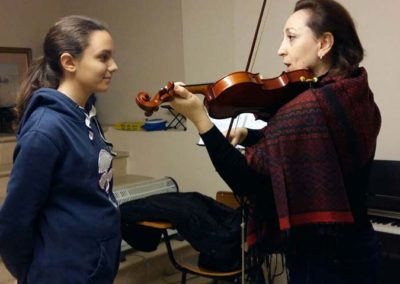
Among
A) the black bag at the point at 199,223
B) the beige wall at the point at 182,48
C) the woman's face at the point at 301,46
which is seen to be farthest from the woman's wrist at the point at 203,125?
the beige wall at the point at 182,48

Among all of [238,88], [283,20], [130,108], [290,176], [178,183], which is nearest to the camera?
[290,176]

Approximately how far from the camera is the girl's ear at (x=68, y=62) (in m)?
1.19

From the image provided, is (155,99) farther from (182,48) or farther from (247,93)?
(182,48)

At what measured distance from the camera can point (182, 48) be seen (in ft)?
10.2

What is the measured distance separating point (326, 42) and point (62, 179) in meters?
0.70

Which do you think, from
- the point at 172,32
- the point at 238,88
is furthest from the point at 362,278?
the point at 172,32

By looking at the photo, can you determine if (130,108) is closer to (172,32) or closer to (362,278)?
(172,32)

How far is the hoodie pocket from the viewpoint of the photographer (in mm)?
1119

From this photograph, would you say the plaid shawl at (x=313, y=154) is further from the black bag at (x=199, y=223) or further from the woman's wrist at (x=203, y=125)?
the black bag at (x=199, y=223)

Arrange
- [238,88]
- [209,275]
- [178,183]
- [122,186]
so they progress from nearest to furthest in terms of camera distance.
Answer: [238,88] < [209,275] < [122,186] < [178,183]

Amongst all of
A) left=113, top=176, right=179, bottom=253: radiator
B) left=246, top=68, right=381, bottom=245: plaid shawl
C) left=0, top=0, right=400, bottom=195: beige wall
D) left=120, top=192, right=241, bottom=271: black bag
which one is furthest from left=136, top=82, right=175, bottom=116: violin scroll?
left=113, top=176, right=179, bottom=253: radiator

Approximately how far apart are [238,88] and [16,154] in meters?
0.55

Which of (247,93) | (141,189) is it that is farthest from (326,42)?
(141,189)

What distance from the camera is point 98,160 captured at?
1.16 m
